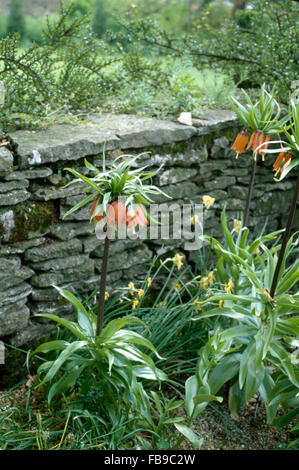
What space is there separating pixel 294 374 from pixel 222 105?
223cm

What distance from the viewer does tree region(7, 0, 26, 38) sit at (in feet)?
11.3

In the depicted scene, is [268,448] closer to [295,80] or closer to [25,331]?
[25,331]

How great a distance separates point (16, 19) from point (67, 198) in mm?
A: 1969

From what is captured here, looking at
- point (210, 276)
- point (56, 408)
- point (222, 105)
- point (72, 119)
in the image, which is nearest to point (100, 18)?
point (222, 105)

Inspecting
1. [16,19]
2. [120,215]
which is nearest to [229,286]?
[120,215]

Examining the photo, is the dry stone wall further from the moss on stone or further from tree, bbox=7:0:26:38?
tree, bbox=7:0:26:38

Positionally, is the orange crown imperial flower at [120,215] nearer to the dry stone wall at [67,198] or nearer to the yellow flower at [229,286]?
the dry stone wall at [67,198]

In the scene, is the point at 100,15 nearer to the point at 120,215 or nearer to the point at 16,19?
the point at 16,19

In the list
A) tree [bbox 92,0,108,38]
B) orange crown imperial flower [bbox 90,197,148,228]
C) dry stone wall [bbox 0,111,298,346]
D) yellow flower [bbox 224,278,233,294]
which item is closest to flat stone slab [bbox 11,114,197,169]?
dry stone wall [bbox 0,111,298,346]

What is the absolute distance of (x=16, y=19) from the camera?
154 inches

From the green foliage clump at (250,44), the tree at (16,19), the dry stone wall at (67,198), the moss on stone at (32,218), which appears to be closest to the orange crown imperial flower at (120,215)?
the dry stone wall at (67,198)

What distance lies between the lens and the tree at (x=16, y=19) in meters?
3.45

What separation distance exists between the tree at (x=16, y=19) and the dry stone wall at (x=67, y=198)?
86 cm

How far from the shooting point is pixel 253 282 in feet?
7.76
